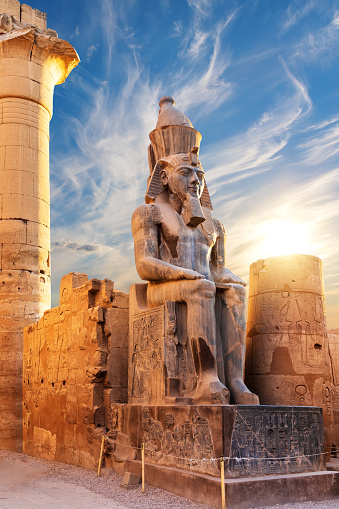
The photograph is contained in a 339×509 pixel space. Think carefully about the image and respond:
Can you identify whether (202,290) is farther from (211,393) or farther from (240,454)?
(240,454)

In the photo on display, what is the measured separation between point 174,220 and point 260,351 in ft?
6.36

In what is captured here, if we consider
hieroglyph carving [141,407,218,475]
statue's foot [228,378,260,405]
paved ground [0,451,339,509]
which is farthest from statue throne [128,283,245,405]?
paved ground [0,451,339,509]

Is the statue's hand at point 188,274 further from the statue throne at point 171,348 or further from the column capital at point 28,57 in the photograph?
the column capital at point 28,57

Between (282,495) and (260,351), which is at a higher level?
(260,351)

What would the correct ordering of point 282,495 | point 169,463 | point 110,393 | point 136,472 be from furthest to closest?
point 110,393, point 136,472, point 169,463, point 282,495

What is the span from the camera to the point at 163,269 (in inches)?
218

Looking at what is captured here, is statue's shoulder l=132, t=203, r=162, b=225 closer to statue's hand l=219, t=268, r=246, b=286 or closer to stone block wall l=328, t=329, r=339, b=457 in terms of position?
statue's hand l=219, t=268, r=246, b=286

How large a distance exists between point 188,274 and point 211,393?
1.17m

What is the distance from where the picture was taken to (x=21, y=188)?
10.1 metres

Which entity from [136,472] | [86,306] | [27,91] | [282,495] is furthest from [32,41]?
[282,495]

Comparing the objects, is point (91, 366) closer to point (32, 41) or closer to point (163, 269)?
point (163, 269)

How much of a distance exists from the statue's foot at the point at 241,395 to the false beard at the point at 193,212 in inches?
66.9

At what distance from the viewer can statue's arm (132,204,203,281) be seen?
17.9ft

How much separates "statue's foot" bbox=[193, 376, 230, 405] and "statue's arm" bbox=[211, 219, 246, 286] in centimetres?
127
